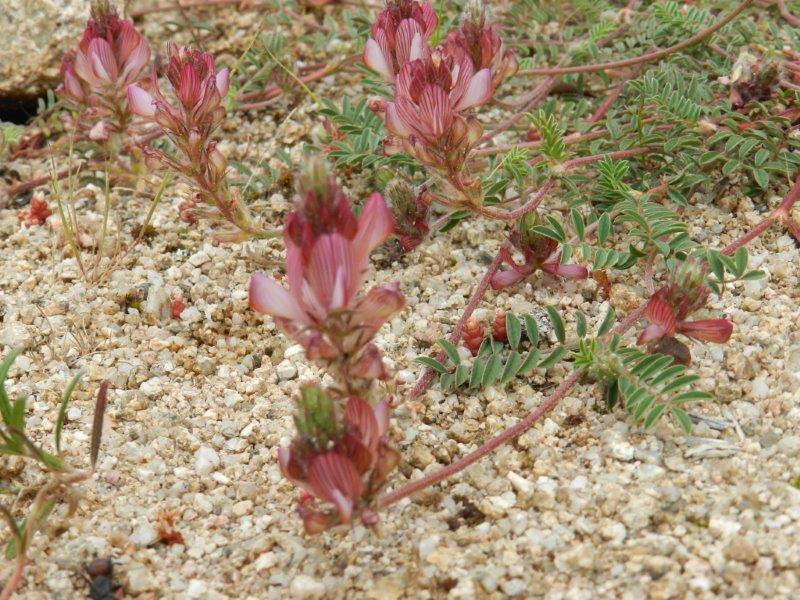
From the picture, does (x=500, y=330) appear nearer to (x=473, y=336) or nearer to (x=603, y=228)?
(x=473, y=336)

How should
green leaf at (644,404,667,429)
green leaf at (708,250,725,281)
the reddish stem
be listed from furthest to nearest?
the reddish stem → green leaf at (708,250,725,281) → green leaf at (644,404,667,429)

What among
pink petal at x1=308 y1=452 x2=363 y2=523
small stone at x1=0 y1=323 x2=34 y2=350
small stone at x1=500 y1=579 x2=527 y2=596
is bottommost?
small stone at x1=500 y1=579 x2=527 y2=596

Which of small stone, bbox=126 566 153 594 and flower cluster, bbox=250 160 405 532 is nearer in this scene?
flower cluster, bbox=250 160 405 532

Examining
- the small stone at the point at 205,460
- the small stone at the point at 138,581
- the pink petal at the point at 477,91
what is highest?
the pink petal at the point at 477,91

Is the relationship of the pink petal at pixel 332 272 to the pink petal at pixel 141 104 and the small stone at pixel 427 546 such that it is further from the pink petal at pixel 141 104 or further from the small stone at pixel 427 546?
the pink petal at pixel 141 104

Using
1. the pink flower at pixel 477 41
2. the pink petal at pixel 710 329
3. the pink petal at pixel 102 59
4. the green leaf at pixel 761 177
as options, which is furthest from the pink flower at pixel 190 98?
the green leaf at pixel 761 177

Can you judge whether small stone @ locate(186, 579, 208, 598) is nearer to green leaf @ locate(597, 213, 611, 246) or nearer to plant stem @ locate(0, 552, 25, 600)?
plant stem @ locate(0, 552, 25, 600)

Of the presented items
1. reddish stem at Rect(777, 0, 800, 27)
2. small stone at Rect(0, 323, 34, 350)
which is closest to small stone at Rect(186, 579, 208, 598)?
small stone at Rect(0, 323, 34, 350)
